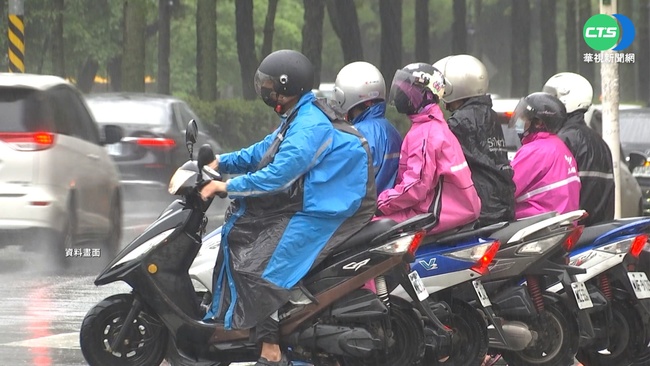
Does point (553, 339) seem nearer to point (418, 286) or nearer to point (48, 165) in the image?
point (418, 286)

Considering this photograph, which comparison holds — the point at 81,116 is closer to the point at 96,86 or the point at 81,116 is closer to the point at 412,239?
the point at 412,239

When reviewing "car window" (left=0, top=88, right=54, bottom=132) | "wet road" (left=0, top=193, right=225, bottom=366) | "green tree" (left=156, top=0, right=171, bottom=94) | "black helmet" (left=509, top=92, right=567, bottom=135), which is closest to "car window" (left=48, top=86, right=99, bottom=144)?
"car window" (left=0, top=88, right=54, bottom=132)

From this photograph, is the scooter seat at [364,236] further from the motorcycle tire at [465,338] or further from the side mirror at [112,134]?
the side mirror at [112,134]

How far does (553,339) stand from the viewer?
336 inches

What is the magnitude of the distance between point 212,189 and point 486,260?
1603 mm

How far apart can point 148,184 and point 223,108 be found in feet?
47.0

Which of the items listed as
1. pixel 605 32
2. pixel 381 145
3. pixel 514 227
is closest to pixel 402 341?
pixel 514 227

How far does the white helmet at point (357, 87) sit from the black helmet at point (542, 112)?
34.2 inches

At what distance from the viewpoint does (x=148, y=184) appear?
2055 centimetres

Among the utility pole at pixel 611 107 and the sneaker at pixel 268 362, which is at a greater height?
the utility pole at pixel 611 107

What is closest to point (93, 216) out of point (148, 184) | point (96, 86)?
point (148, 184)

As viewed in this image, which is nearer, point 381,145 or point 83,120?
→ point 381,145

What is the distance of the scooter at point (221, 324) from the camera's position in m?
7.53

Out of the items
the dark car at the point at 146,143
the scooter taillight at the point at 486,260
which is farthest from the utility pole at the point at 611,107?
the scooter taillight at the point at 486,260
